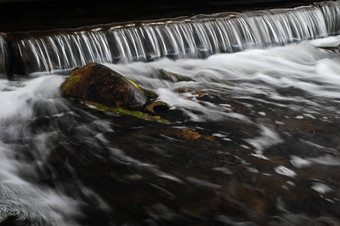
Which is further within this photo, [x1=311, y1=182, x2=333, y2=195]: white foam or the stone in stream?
the stone in stream

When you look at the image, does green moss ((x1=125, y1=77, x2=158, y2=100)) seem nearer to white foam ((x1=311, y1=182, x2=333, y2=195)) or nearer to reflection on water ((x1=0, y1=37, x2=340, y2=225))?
reflection on water ((x1=0, y1=37, x2=340, y2=225))

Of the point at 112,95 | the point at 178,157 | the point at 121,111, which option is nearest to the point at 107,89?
the point at 112,95

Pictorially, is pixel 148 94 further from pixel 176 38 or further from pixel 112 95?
pixel 176 38

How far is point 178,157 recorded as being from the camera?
4.48 m

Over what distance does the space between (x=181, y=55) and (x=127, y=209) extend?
17.4 feet

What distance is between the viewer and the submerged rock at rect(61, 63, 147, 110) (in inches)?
221

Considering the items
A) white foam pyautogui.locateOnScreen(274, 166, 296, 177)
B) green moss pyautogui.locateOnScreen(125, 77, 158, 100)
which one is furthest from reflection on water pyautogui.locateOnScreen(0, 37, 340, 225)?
green moss pyautogui.locateOnScreen(125, 77, 158, 100)

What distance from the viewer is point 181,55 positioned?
27.7 ft

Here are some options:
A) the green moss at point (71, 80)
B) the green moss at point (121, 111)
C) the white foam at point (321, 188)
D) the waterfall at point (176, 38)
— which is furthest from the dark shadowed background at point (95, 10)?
the white foam at point (321, 188)

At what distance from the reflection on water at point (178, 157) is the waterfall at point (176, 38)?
60 cm

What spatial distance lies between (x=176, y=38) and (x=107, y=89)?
326 centimetres

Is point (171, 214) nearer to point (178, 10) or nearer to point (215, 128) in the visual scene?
point (215, 128)

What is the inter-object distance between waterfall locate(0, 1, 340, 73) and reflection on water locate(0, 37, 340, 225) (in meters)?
0.60

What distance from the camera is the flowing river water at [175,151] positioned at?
358cm
